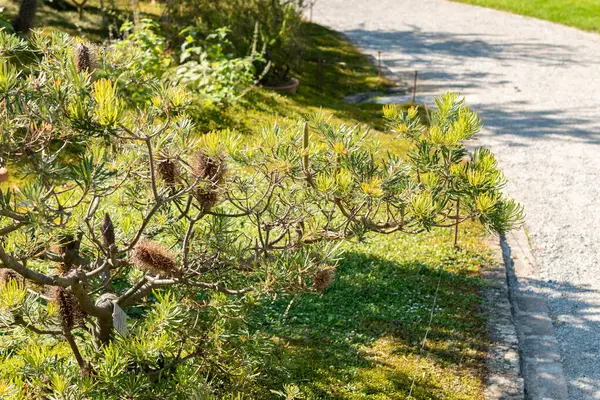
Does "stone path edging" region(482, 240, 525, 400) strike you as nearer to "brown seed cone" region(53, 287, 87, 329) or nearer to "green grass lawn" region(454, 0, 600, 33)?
"brown seed cone" region(53, 287, 87, 329)

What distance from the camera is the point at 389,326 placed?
4.90 meters

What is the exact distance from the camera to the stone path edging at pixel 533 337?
4.49 metres

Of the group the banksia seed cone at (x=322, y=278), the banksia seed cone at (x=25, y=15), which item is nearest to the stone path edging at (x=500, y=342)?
the banksia seed cone at (x=322, y=278)

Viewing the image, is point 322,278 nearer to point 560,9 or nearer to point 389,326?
point 389,326

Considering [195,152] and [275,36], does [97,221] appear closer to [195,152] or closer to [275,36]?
[195,152]

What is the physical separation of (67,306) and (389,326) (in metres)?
2.69

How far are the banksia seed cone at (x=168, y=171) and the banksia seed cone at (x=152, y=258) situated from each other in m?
0.28

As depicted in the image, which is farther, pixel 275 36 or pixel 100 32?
pixel 100 32

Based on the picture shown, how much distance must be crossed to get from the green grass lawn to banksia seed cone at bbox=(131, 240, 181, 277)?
14.8m

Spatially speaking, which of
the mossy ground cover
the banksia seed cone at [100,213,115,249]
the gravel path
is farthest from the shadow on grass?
the banksia seed cone at [100,213,115,249]

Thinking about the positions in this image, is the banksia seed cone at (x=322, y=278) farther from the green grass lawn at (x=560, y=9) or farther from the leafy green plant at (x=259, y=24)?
the green grass lawn at (x=560, y=9)

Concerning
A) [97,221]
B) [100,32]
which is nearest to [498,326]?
[97,221]

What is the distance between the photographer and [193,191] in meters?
2.46

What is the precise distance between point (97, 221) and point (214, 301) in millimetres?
625
